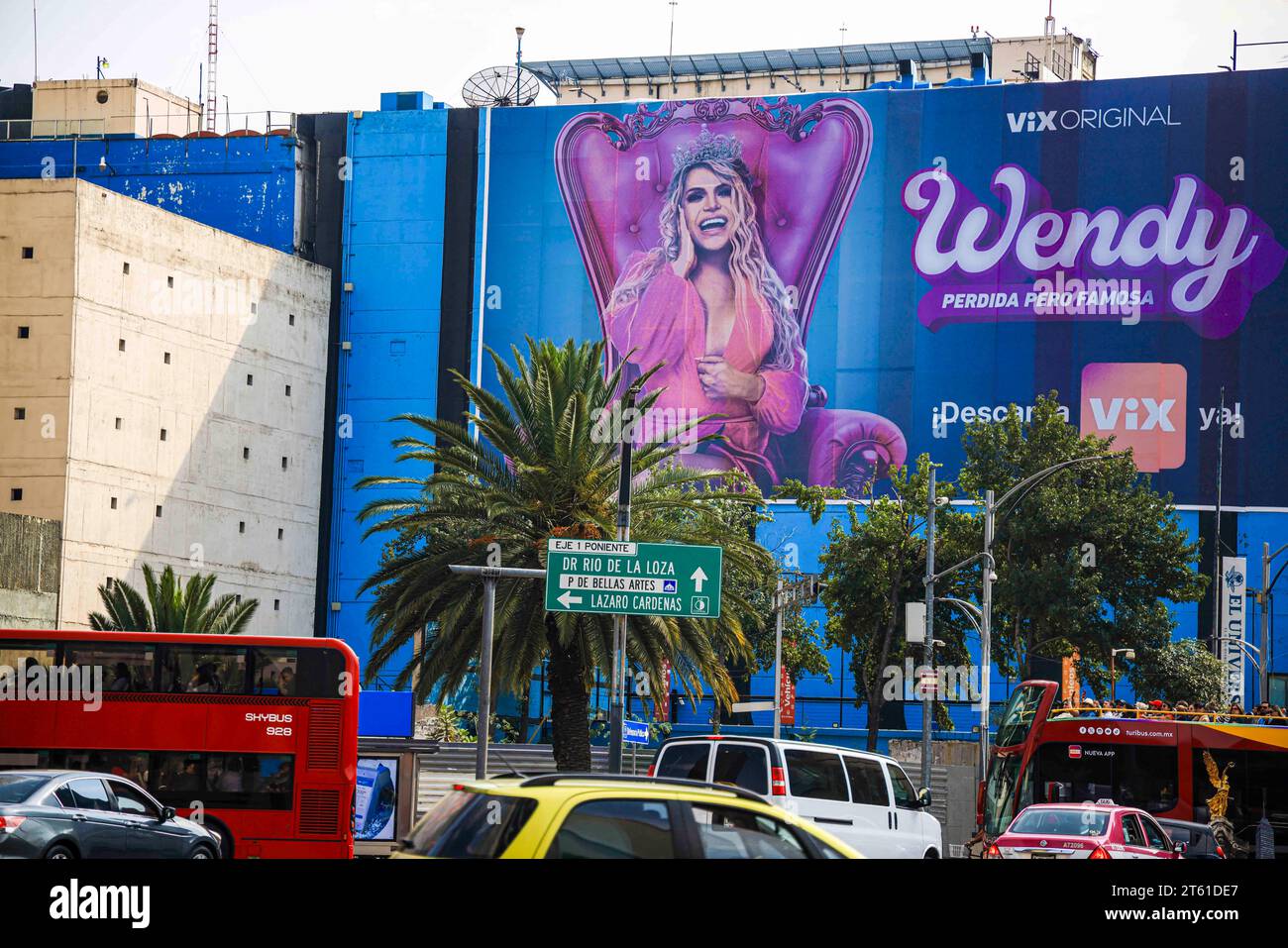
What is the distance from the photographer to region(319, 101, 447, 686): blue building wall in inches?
3580

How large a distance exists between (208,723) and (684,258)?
61721 mm

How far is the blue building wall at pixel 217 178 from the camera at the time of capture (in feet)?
303

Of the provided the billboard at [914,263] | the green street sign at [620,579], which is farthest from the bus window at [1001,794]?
the billboard at [914,263]

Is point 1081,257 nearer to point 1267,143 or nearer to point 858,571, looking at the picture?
point 1267,143

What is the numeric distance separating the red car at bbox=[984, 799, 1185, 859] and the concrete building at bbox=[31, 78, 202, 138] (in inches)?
3207

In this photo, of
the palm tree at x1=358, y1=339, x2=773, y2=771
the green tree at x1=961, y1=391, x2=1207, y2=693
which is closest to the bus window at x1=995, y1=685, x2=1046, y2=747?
the palm tree at x1=358, y1=339, x2=773, y2=771

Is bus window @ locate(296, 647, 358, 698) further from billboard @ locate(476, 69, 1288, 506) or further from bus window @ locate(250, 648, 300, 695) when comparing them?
billboard @ locate(476, 69, 1288, 506)

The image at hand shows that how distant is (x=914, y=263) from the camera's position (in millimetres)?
85500

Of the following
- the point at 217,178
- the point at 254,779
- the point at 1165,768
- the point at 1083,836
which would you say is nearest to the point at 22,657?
the point at 254,779

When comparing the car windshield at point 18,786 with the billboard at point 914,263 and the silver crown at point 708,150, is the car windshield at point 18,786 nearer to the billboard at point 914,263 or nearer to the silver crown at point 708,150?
the billboard at point 914,263

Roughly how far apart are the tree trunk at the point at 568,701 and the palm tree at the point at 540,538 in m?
0.02
